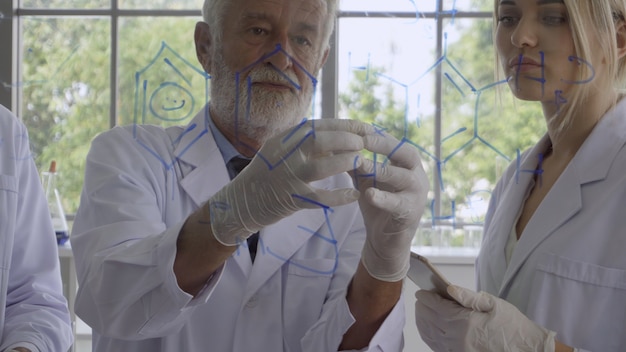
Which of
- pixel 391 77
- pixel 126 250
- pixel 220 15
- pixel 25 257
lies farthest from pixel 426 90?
pixel 25 257

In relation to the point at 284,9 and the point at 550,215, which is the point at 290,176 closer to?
the point at 284,9

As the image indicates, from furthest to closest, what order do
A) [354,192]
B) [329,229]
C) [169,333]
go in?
[329,229] → [169,333] → [354,192]

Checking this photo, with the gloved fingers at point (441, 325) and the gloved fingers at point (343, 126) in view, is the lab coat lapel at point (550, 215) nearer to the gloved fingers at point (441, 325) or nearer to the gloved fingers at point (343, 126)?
the gloved fingers at point (441, 325)

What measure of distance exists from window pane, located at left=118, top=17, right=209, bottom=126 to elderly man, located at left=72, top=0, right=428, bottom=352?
38 mm

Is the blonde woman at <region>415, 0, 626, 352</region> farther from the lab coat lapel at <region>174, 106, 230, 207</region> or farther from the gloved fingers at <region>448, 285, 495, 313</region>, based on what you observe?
the lab coat lapel at <region>174, 106, 230, 207</region>

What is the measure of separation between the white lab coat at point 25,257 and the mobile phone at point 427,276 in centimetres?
46

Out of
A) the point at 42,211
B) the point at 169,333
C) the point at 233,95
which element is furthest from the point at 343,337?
the point at 42,211

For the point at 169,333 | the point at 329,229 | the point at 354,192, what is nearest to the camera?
the point at 354,192

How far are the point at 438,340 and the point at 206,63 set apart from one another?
435mm

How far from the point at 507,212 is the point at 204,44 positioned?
46 cm

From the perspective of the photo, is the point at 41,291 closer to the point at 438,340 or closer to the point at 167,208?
the point at 167,208

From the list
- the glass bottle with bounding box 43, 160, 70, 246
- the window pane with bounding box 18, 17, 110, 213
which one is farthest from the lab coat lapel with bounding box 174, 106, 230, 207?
the glass bottle with bounding box 43, 160, 70, 246

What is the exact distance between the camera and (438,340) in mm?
807

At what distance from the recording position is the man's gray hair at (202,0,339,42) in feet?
2.61
